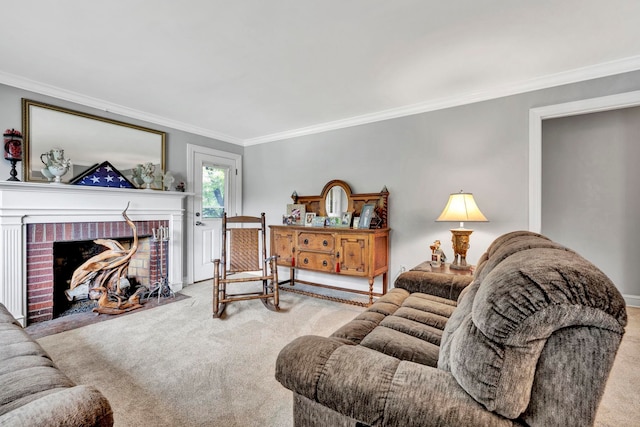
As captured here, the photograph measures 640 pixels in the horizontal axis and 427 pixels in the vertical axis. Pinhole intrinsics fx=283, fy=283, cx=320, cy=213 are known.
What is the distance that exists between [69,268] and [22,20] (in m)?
2.50

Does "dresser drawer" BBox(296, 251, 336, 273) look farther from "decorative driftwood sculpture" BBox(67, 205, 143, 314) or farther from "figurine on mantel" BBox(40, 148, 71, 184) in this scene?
"figurine on mantel" BBox(40, 148, 71, 184)

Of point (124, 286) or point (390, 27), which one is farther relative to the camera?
point (124, 286)

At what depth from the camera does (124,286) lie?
341 cm

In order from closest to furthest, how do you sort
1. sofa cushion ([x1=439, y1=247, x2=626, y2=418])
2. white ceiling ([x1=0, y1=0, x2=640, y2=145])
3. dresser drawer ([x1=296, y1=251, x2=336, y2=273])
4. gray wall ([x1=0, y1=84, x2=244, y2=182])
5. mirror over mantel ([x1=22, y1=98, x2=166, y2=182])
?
sofa cushion ([x1=439, y1=247, x2=626, y2=418]), white ceiling ([x1=0, y1=0, x2=640, y2=145]), gray wall ([x1=0, y1=84, x2=244, y2=182]), mirror over mantel ([x1=22, y1=98, x2=166, y2=182]), dresser drawer ([x1=296, y1=251, x2=336, y2=273])

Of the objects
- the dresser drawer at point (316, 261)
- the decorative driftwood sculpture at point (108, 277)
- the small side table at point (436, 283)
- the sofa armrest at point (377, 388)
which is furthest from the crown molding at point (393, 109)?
the sofa armrest at point (377, 388)

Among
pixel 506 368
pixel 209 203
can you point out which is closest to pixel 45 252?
pixel 209 203

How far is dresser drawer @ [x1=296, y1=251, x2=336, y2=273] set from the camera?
3322mm

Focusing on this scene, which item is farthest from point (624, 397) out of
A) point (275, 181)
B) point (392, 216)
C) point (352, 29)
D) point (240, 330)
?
point (275, 181)

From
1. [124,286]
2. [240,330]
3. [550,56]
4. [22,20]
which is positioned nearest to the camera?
[22,20]

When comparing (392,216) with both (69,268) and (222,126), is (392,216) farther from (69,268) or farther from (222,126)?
(69,268)

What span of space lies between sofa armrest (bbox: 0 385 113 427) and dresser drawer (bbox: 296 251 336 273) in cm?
261

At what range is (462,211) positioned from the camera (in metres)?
2.50

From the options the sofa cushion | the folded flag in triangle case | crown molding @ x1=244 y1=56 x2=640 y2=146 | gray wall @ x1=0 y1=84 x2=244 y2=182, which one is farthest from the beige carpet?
crown molding @ x1=244 y1=56 x2=640 y2=146

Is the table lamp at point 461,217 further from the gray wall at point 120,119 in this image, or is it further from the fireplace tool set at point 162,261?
the gray wall at point 120,119
